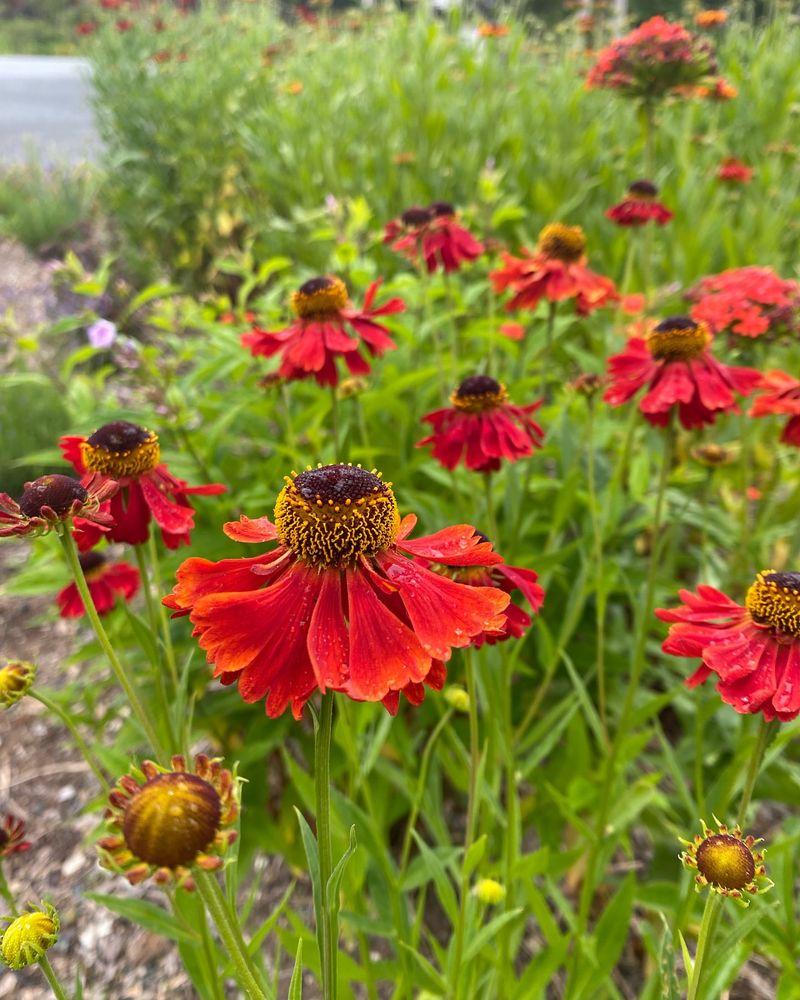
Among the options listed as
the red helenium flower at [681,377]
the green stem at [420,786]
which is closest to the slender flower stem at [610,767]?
the red helenium flower at [681,377]

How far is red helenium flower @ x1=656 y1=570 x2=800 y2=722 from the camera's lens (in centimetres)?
69

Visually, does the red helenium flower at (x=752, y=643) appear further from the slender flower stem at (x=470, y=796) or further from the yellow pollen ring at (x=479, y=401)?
the yellow pollen ring at (x=479, y=401)

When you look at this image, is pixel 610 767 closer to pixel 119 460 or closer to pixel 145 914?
pixel 145 914

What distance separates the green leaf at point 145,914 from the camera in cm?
88

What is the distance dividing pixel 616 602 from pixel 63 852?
4.40 feet

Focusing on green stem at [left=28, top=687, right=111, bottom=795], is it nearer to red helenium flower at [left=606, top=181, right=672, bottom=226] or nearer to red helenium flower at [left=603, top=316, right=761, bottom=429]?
red helenium flower at [left=603, top=316, right=761, bottom=429]

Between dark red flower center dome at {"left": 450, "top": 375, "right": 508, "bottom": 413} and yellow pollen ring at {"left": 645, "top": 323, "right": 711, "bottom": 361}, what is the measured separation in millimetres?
264

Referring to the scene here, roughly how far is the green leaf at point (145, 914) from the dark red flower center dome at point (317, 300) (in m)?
0.93

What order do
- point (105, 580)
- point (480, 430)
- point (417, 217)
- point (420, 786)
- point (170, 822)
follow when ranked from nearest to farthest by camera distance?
point (170, 822) → point (420, 786) → point (480, 430) → point (105, 580) → point (417, 217)

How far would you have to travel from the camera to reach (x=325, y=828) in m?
0.59

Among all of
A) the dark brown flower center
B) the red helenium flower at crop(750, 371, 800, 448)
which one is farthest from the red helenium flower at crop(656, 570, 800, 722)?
the dark brown flower center

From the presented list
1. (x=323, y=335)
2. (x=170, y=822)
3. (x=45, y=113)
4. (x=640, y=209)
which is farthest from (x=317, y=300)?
(x=45, y=113)

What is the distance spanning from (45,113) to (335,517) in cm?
1168

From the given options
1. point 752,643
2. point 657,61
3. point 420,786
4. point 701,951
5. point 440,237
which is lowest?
point 420,786
